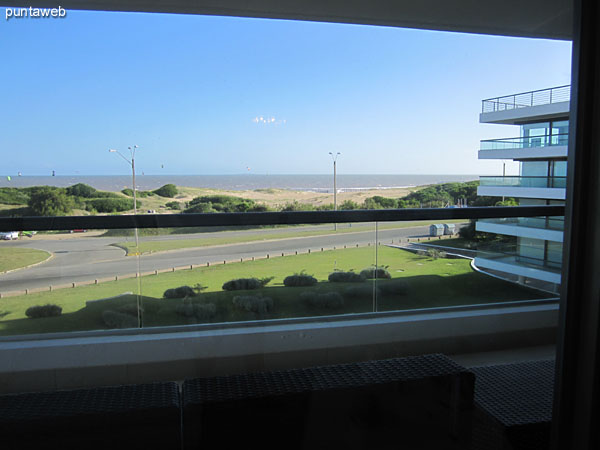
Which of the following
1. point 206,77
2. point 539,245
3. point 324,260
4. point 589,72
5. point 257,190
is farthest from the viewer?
point 206,77

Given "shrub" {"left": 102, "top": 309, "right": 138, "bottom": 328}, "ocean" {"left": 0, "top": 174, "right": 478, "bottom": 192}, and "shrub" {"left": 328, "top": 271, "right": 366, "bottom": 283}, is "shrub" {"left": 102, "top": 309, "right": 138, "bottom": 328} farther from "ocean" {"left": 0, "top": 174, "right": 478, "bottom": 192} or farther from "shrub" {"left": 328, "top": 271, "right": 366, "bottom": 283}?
"shrub" {"left": 328, "top": 271, "right": 366, "bottom": 283}

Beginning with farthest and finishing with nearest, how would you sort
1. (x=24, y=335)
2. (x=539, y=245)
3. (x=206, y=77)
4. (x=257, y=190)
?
(x=206, y=77)
(x=257, y=190)
(x=539, y=245)
(x=24, y=335)

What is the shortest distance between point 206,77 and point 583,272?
598 centimetres

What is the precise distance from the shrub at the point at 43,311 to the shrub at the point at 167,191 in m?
0.94

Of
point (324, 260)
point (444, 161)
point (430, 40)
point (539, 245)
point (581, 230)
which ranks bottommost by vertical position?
Answer: point (324, 260)

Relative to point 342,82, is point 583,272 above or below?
below

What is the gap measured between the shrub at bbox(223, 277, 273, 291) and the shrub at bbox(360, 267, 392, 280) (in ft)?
1.64

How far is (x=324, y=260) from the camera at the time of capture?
7.03ft

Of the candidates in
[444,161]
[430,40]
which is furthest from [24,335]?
[430,40]

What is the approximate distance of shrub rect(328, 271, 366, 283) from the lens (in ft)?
7.12

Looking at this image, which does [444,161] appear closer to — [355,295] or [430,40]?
[430,40]

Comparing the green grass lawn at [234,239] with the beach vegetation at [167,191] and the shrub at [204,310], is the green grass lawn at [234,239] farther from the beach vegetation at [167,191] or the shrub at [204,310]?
the beach vegetation at [167,191]

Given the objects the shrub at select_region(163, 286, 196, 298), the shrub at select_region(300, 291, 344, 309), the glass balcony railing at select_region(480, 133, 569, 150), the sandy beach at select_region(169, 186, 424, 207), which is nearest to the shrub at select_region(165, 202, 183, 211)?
the sandy beach at select_region(169, 186, 424, 207)

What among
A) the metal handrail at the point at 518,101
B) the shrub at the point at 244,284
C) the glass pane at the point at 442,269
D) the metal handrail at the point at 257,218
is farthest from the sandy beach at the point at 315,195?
the metal handrail at the point at 518,101
